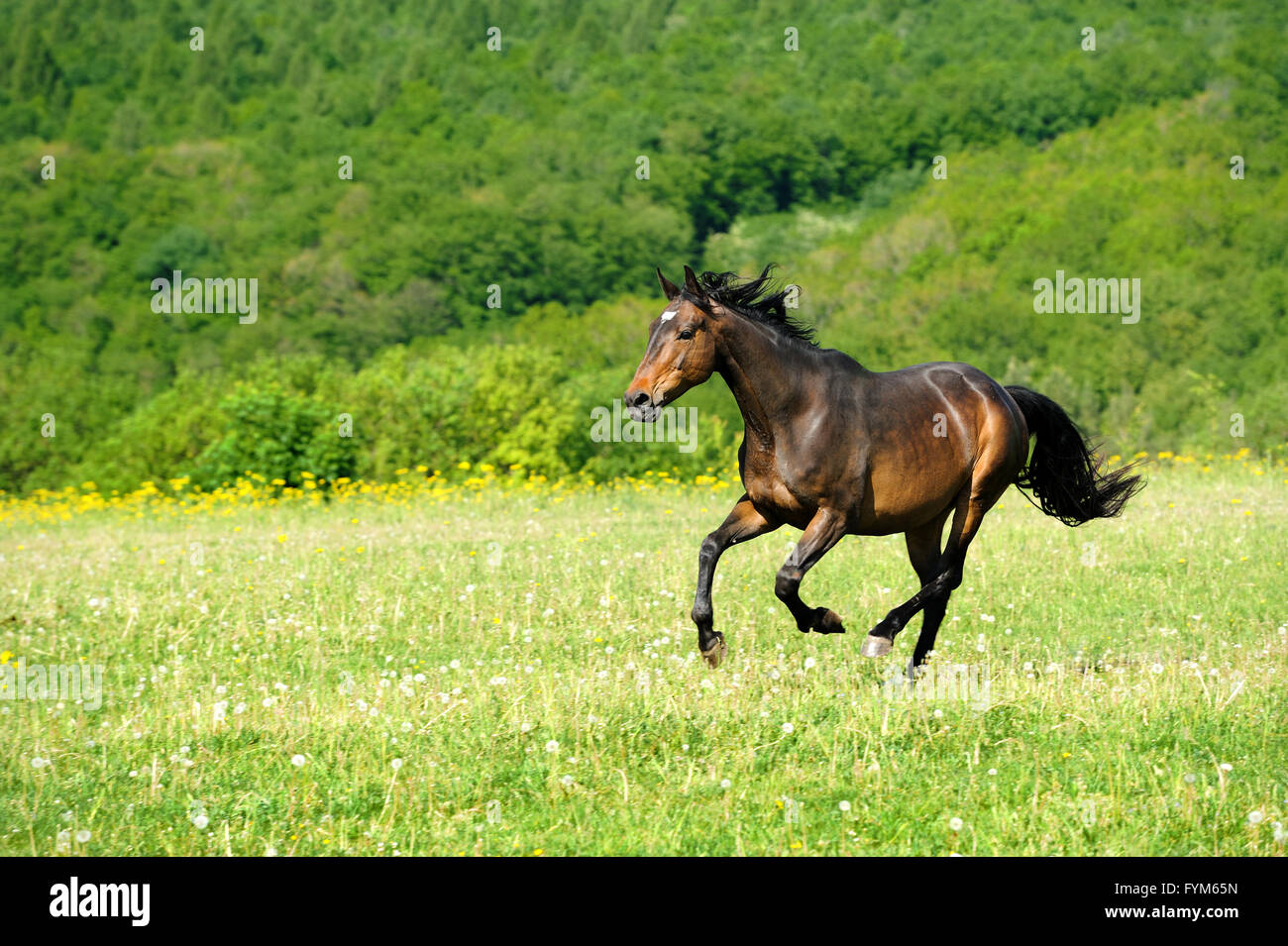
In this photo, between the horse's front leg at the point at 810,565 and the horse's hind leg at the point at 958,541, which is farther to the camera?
the horse's hind leg at the point at 958,541

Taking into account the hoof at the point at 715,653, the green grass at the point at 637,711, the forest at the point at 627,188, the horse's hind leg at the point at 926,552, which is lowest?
the green grass at the point at 637,711

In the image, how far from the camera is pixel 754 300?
811 cm

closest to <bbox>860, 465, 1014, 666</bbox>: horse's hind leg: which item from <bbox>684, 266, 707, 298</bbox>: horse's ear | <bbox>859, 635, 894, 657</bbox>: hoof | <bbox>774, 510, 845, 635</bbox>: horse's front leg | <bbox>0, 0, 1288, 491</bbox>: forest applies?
<bbox>859, 635, 894, 657</bbox>: hoof

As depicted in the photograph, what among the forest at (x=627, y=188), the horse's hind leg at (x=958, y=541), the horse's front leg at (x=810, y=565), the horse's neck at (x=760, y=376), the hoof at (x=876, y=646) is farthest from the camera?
the forest at (x=627, y=188)

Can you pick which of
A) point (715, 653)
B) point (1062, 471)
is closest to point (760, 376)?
point (715, 653)

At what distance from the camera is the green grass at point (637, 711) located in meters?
5.71

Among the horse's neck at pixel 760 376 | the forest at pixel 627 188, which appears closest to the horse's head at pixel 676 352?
the horse's neck at pixel 760 376

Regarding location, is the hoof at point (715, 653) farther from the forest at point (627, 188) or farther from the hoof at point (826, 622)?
the forest at point (627, 188)

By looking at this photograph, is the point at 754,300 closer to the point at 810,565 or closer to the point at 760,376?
the point at 760,376

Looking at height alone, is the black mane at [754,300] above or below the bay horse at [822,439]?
above

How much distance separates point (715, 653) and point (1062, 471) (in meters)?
3.41

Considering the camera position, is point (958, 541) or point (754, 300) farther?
point (958, 541)

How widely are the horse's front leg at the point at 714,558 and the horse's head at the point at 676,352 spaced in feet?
3.18

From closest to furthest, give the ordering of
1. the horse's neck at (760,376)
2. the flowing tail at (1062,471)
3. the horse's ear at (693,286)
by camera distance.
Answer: the horse's ear at (693,286) → the horse's neck at (760,376) → the flowing tail at (1062,471)
